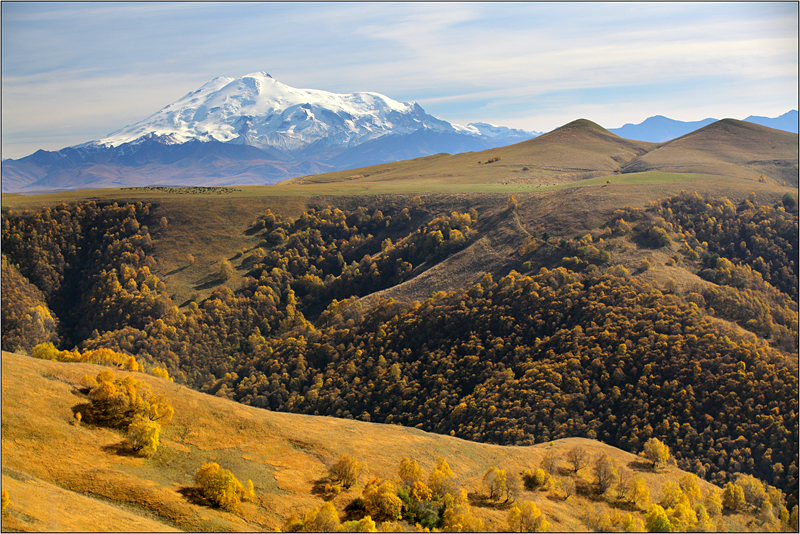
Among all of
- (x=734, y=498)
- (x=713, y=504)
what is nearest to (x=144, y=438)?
(x=713, y=504)

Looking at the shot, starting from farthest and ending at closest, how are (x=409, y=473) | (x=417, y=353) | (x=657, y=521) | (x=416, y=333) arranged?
1. (x=416, y=333)
2. (x=417, y=353)
3. (x=409, y=473)
4. (x=657, y=521)

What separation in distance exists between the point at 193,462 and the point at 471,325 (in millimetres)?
66933

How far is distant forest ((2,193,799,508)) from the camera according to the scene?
7362 centimetres

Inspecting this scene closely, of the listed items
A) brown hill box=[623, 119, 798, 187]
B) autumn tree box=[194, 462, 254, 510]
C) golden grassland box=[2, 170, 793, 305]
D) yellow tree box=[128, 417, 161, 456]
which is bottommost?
autumn tree box=[194, 462, 254, 510]

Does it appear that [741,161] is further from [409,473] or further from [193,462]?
[193,462]

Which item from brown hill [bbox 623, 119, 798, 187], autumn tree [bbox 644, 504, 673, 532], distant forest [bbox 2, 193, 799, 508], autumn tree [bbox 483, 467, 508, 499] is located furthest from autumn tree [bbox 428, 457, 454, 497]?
brown hill [bbox 623, 119, 798, 187]

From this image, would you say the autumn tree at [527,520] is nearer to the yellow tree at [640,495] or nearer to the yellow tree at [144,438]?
the yellow tree at [640,495]

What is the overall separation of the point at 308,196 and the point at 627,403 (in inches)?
5353

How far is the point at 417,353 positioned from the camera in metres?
102

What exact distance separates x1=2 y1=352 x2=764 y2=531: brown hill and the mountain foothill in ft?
0.83

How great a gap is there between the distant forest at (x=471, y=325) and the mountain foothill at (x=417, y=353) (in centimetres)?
53

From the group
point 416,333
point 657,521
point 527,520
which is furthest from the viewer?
point 416,333

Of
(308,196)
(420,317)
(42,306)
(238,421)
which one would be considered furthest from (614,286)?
(42,306)

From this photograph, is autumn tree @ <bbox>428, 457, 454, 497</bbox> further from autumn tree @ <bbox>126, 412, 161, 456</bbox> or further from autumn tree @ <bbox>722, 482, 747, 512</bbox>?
autumn tree @ <bbox>722, 482, 747, 512</bbox>
